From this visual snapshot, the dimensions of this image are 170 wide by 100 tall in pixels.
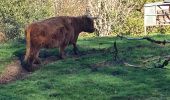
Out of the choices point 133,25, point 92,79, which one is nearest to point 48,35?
point 92,79

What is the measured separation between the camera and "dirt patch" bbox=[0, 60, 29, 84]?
12.4 meters

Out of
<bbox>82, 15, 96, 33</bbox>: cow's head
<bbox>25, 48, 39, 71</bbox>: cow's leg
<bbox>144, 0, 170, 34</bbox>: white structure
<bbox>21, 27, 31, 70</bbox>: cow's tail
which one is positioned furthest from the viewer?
<bbox>144, 0, 170, 34</bbox>: white structure

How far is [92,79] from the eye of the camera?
11344 mm

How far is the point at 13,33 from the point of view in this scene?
2545cm

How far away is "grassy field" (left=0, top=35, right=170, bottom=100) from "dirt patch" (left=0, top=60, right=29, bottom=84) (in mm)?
306

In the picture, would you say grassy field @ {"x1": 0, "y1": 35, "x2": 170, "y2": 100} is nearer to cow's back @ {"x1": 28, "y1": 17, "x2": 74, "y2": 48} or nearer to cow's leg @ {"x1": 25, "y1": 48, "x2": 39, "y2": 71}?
cow's leg @ {"x1": 25, "y1": 48, "x2": 39, "y2": 71}

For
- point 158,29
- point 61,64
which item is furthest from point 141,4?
point 61,64

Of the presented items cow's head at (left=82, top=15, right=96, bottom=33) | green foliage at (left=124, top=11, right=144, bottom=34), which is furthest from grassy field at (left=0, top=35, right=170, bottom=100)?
green foliage at (left=124, top=11, right=144, bottom=34)

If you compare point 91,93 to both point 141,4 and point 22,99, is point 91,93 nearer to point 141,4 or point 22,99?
point 22,99

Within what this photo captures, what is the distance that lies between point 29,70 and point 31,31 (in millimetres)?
1101

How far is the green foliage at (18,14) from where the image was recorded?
83.3 ft

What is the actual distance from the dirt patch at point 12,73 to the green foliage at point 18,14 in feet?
38.5

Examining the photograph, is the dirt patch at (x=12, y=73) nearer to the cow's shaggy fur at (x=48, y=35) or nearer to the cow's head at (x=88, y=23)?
the cow's shaggy fur at (x=48, y=35)

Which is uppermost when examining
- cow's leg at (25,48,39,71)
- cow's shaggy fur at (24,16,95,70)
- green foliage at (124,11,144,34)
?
cow's shaggy fur at (24,16,95,70)
